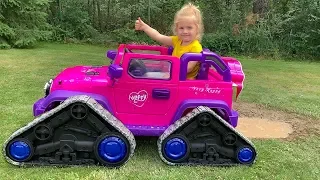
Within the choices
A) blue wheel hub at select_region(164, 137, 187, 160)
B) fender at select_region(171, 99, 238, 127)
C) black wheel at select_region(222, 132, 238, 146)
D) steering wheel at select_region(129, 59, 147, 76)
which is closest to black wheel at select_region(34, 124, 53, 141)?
steering wheel at select_region(129, 59, 147, 76)

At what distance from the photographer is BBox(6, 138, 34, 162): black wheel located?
12.2ft

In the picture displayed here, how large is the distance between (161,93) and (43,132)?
1.19 meters

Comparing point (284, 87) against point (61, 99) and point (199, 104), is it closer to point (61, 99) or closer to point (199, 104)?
point (199, 104)

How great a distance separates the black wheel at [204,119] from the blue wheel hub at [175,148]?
26 centimetres

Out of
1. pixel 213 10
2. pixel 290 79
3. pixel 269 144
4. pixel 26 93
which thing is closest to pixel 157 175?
pixel 269 144

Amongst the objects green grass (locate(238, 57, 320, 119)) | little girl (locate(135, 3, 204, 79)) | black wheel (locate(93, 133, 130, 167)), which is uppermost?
little girl (locate(135, 3, 204, 79))

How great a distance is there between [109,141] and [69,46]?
11755mm

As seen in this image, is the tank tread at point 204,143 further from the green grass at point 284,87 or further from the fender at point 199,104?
the green grass at point 284,87

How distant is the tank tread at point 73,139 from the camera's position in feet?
12.3

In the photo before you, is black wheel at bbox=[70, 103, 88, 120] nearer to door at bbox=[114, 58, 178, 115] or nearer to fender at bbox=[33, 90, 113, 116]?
fender at bbox=[33, 90, 113, 116]

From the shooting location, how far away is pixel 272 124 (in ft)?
19.2

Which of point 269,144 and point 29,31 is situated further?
point 29,31

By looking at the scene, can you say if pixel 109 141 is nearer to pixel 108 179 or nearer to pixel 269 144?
pixel 108 179

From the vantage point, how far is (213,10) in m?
16.5
